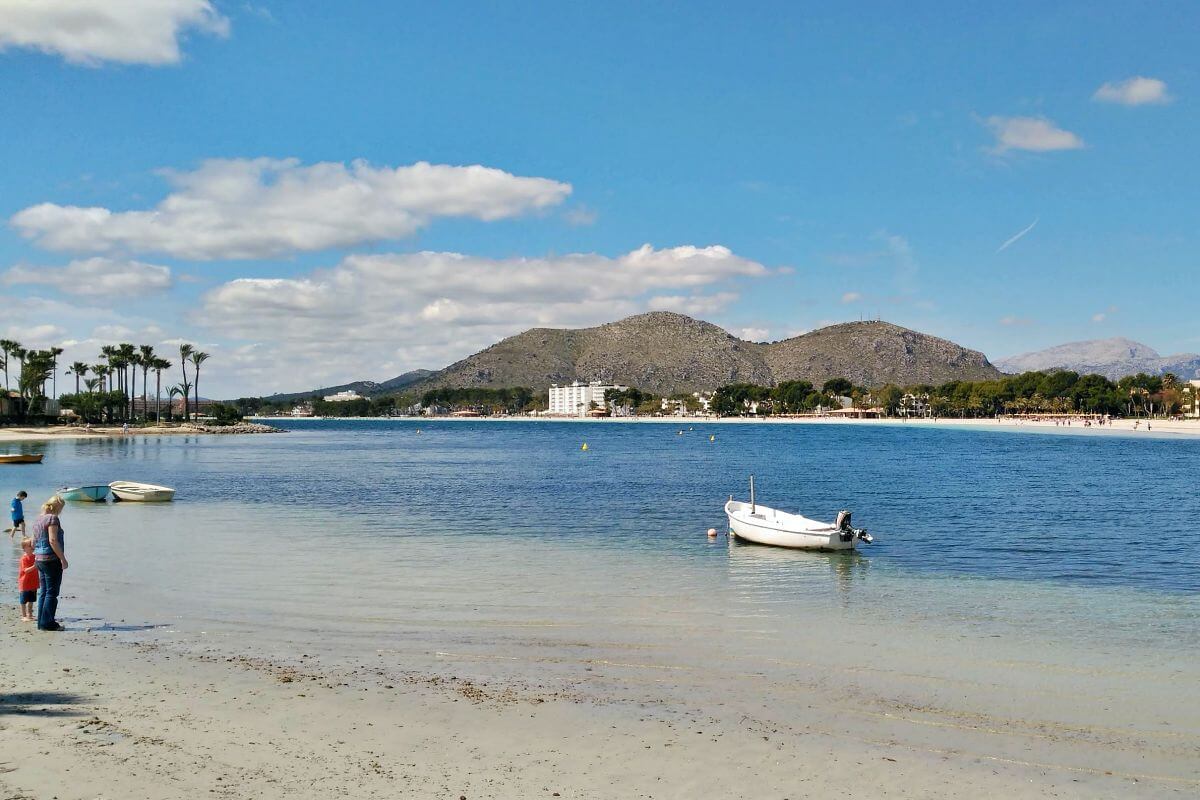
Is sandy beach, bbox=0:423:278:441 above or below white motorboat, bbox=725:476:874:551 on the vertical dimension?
above

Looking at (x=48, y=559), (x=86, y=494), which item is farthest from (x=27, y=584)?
(x=86, y=494)

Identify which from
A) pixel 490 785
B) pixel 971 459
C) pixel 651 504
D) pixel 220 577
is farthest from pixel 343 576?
pixel 971 459

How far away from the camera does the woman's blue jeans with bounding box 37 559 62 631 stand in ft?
50.0

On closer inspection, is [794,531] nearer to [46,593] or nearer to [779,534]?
[779,534]

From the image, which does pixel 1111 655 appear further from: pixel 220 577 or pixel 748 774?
pixel 220 577

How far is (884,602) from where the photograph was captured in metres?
19.4

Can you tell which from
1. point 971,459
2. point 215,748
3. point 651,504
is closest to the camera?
point 215,748

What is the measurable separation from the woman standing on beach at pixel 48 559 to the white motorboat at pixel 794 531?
18874mm

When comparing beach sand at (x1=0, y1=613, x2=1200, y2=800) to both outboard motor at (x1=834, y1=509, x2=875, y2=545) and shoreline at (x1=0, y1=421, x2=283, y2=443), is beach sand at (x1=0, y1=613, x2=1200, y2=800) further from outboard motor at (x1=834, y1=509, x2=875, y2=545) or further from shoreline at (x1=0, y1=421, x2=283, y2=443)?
shoreline at (x1=0, y1=421, x2=283, y2=443)

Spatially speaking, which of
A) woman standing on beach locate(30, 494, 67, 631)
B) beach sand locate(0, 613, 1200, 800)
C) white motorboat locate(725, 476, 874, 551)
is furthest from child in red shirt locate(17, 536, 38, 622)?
white motorboat locate(725, 476, 874, 551)

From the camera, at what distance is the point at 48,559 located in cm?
1518

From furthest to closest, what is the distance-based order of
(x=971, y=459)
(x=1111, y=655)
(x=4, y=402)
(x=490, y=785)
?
(x=4, y=402)
(x=971, y=459)
(x=1111, y=655)
(x=490, y=785)

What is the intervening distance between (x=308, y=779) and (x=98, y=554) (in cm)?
2075

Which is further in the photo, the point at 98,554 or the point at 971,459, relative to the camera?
the point at 971,459
